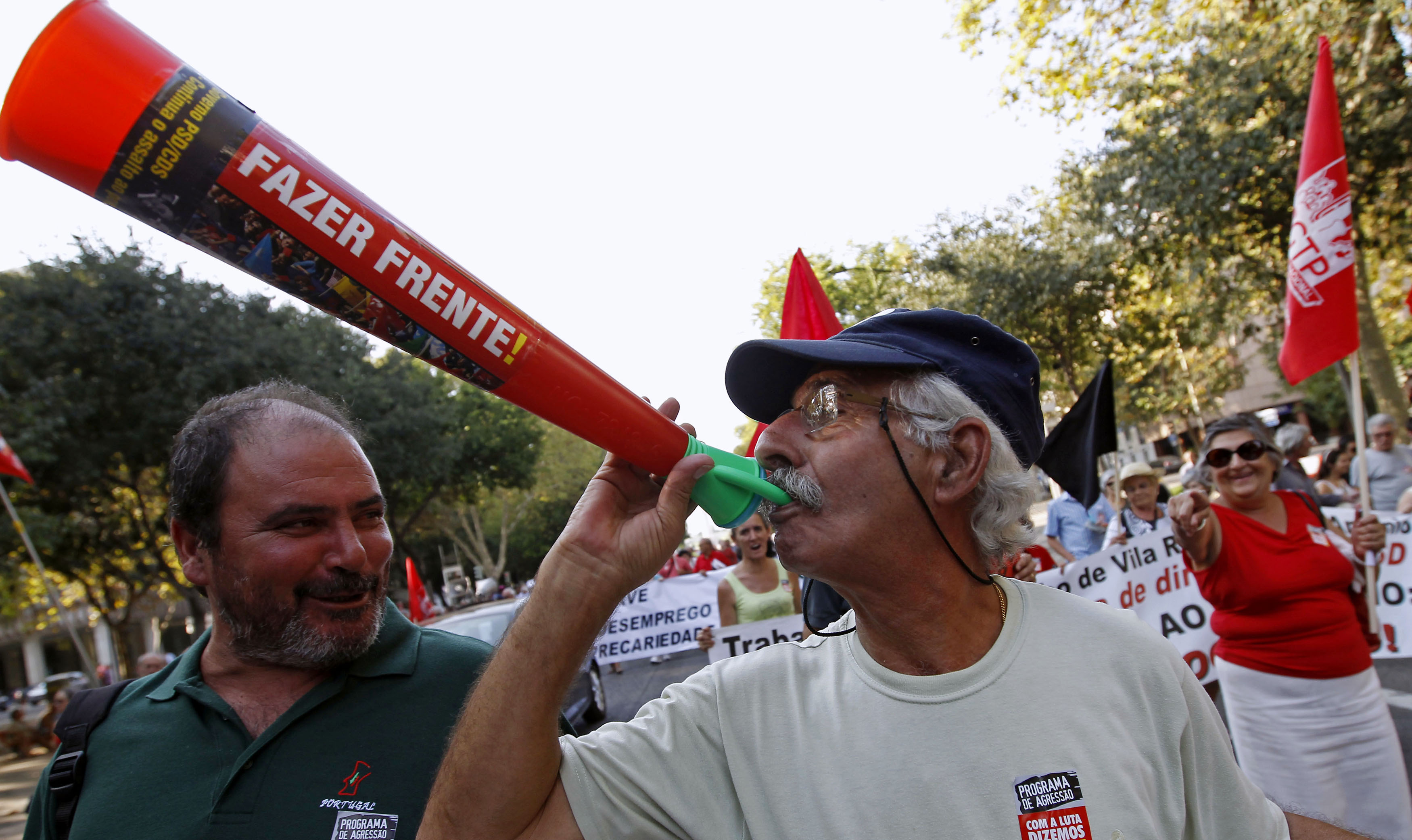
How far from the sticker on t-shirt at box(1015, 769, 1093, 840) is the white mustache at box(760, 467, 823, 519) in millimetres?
592

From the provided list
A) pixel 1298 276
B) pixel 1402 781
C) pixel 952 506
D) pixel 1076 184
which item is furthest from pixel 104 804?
pixel 1076 184

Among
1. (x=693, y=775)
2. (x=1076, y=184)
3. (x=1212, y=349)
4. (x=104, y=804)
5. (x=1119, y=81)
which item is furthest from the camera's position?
(x=1212, y=349)

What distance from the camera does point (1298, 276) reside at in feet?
16.1

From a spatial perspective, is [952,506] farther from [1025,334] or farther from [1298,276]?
[1025,334]

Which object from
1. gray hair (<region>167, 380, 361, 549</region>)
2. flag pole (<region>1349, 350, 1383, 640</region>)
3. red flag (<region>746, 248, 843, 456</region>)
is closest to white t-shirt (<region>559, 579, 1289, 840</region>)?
gray hair (<region>167, 380, 361, 549</region>)

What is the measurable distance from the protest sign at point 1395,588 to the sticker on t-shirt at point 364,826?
17.3 ft

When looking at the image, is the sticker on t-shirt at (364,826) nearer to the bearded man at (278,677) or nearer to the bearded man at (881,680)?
the bearded man at (278,677)

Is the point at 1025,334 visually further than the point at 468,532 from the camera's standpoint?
No

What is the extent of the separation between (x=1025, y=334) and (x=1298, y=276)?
19.9 meters

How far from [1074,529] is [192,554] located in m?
7.33

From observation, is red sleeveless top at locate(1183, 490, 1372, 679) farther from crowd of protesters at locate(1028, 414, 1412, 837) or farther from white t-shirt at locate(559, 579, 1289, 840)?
white t-shirt at locate(559, 579, 1289, 840)

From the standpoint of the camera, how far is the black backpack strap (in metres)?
1.74

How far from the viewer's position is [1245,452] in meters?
3.89

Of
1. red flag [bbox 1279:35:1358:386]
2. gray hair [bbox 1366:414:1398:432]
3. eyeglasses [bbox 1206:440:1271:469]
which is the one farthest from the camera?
gray hair [bbox 1366:414:1398:432]
